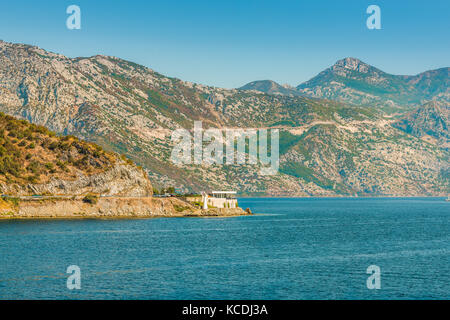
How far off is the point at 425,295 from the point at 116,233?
3676 inches

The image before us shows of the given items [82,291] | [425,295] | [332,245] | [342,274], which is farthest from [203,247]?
[425,295]

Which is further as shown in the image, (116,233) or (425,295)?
(116,233)

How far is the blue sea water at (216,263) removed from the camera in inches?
2840

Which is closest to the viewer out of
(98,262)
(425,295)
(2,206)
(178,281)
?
(425,295)

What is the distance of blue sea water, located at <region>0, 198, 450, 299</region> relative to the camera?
72125mm

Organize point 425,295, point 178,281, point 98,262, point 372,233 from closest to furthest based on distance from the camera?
point 425,295 < point 178,281 < point 98,262 < point 372,233

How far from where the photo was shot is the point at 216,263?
9712cm

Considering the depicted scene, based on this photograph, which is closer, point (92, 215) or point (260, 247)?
point (260, 247)

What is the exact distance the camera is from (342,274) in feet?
282

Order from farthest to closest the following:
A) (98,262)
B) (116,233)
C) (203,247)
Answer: (116,233) → (203,247) → (98,262)

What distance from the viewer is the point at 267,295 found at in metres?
70.4

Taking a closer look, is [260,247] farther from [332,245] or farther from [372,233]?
[372,233]

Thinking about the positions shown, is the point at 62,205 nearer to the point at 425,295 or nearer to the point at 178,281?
the point at 178,281

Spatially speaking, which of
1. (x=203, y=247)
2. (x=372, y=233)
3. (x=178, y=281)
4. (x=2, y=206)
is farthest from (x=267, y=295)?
(x=2, y=206)
